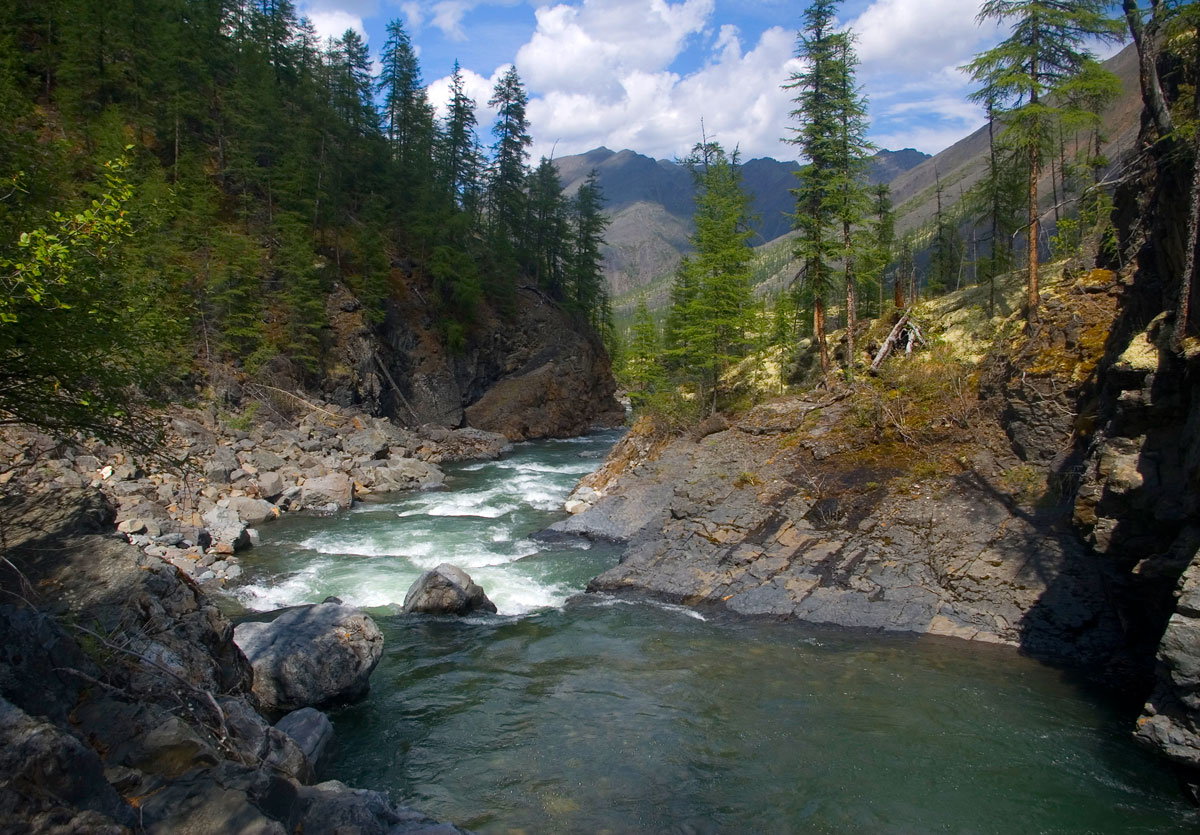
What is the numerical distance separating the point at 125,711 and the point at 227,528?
13690 mm

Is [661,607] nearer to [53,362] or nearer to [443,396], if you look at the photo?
[53,362]

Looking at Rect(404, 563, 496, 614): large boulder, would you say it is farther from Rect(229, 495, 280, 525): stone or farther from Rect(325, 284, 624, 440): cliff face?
Rect(325, 284, 624, 440): cliff face

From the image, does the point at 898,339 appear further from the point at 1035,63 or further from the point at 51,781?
the point at 51,781

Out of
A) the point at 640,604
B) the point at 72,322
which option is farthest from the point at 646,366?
the point at 72,322

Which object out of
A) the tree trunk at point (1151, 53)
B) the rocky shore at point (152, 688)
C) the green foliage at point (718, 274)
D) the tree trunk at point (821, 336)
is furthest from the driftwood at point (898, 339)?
the rocky shore at point (152, 688)

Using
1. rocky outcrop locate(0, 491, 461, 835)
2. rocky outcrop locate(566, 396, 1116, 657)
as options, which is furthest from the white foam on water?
rocky outcrop locate(0, 491, 461, 835)

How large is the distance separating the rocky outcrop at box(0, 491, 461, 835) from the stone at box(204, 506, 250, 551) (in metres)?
9.73

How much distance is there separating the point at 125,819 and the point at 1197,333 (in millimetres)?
13610

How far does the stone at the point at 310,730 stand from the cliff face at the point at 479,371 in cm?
3006

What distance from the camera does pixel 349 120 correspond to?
172 ft

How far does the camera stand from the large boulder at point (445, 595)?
45.4ft

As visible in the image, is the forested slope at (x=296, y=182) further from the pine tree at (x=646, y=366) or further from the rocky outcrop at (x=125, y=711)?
the pine tree at (x=646, y=366)

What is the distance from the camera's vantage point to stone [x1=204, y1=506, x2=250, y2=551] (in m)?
17.9

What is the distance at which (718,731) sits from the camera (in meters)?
9.62
